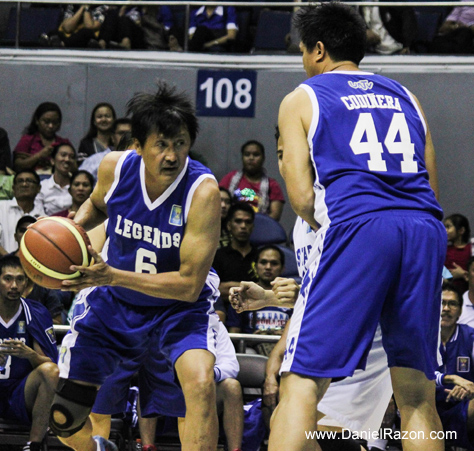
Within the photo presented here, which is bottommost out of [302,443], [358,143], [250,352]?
[250,352]

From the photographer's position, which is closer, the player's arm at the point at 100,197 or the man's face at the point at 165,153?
the man's face at the point at 165,153

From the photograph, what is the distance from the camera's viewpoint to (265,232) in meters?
8.05

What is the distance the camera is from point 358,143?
299cm

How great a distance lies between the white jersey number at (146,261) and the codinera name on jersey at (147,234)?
57 mm

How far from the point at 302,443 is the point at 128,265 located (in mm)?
1660

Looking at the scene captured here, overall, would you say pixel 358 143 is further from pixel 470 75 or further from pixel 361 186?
pixel 470 75

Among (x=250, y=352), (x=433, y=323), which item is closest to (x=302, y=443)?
(x=433, y=323)

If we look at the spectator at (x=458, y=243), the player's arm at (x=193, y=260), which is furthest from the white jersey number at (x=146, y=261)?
the spectator at (x=458, y=243)

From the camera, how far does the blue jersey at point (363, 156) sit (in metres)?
2.93

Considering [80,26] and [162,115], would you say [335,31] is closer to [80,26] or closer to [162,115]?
[162,115]

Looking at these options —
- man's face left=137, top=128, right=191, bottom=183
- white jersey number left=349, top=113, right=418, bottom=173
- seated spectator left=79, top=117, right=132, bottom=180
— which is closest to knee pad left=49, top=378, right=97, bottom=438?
man's face left=137, top=128, right=191, bottom=183

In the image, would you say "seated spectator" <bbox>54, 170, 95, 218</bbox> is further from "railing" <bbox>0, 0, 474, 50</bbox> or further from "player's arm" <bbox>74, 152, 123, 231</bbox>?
"player's arm" <bbox>74, 152, 123, 231</bbox>

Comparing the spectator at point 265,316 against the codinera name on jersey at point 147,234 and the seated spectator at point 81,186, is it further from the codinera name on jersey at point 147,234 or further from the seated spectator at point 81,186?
the codinera name on jersey at point 147,234

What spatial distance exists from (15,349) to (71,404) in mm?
1740
